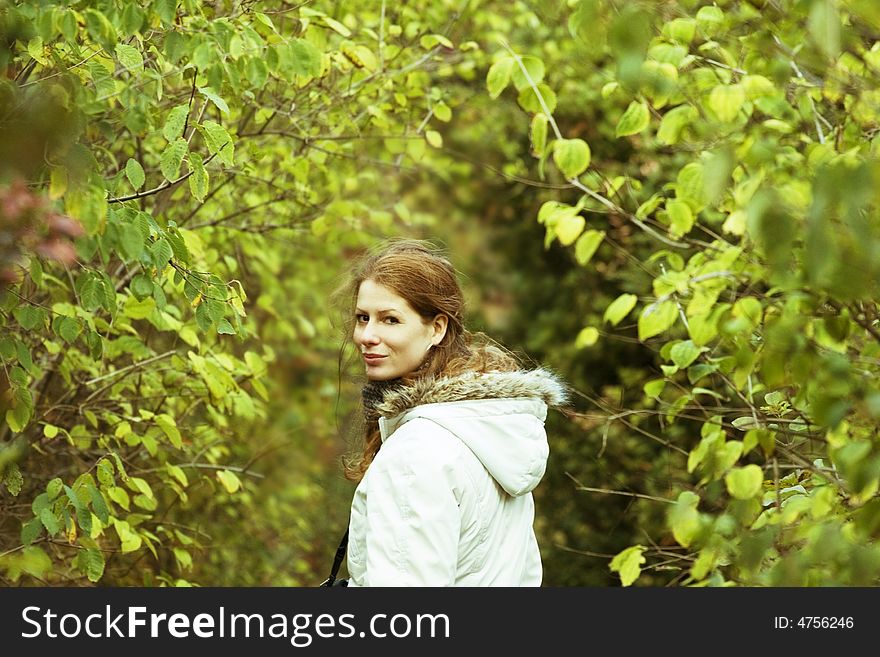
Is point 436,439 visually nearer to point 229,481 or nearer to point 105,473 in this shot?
point 105,473

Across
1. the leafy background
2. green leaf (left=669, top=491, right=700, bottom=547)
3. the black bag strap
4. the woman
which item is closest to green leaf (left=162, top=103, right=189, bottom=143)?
the leafy background

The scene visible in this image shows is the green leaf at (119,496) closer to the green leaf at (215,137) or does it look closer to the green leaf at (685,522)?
the green leaf at (215,137)

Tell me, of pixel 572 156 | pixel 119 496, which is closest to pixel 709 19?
pixel 572 156

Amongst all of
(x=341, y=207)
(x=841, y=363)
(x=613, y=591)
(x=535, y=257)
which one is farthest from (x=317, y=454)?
(x=841, y=363)

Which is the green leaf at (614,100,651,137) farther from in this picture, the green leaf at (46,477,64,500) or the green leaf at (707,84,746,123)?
the green leaf at (46,477,64,500)

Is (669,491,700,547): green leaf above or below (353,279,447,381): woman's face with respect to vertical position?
below

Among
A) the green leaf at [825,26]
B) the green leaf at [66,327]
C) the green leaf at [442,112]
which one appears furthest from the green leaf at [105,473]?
the green leaf at [442,112]

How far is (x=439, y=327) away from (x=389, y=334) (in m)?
0.14

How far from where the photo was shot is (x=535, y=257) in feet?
29.0

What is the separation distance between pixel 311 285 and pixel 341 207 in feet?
9.69

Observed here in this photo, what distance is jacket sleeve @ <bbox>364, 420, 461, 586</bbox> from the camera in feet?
7.46

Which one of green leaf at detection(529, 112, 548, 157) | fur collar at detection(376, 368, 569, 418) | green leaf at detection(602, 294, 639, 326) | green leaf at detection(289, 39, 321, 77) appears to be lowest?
fur collar at detection(376, 368, 569, 418)

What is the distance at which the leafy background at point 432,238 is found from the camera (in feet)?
6.34

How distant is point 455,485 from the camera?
235 centimetres
